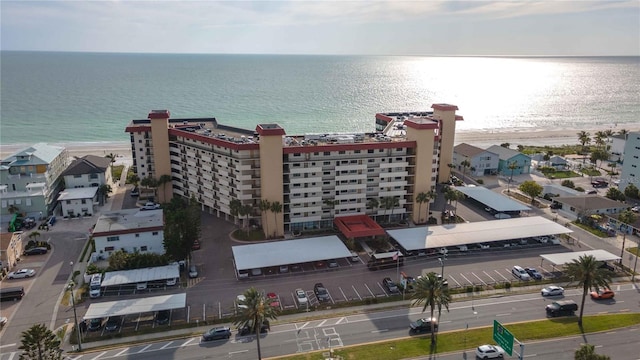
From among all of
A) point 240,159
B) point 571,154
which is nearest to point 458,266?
point 240,159

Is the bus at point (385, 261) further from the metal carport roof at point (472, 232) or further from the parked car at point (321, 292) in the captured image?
the parked car at point (321, 292)

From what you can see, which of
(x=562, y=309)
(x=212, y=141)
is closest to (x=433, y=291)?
(x=562, y=309)

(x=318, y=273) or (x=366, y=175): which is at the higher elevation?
(x=366, y=175)

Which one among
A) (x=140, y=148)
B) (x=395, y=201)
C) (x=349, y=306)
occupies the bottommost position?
(x=349, y=306)

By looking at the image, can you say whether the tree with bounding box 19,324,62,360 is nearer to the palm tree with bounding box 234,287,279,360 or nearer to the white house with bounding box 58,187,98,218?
the palm tree with bounding box 234,287,279,360

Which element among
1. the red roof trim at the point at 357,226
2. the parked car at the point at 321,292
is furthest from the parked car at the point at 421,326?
the red roof trim at the point at 357,226

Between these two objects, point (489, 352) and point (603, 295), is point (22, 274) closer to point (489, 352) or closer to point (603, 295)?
point (489, 352)

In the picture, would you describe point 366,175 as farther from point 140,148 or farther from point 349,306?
point 140,148

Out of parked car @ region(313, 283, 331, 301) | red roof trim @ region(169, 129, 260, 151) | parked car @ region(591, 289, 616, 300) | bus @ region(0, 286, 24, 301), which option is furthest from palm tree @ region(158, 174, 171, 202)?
parked car @ region(591, 289, 616, 300)
